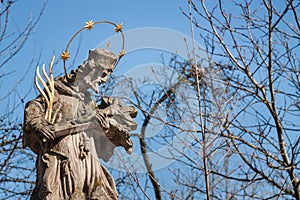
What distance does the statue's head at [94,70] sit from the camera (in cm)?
620

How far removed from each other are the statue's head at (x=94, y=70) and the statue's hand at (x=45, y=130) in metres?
0.68

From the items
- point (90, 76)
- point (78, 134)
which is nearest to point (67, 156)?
point (78, 134)

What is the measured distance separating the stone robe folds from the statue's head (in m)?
0.23

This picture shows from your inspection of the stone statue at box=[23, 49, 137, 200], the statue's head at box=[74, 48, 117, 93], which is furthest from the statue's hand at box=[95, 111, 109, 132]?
the statue's head at box=[74, 48, 117, 93]

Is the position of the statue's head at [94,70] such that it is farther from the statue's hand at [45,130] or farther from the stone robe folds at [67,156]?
the statue's hand at [45,130]

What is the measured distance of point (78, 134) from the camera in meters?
5.86

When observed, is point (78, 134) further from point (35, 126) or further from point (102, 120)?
point (35, 126)

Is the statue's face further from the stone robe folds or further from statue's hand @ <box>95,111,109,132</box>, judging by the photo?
statue's hand @ <box>95,111,109,132</box>

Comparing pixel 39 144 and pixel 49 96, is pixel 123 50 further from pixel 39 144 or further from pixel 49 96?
pixel 39 144

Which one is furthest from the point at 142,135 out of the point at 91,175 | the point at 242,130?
the point at 91,175

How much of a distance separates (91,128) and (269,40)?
416 cm

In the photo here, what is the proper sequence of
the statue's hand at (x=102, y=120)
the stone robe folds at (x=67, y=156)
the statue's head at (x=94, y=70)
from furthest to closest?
the statue's head at (x=94, y=70), the statue's hand at (x=102, y=120), the stone robe folds at (x=67, y=156)

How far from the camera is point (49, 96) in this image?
19.8 ft

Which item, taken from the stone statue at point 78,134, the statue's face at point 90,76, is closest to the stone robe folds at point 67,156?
the stone statue at point 78,134
